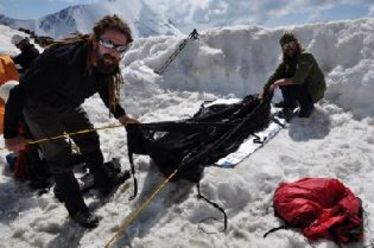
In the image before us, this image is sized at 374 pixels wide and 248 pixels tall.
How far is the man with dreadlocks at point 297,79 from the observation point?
7.58m

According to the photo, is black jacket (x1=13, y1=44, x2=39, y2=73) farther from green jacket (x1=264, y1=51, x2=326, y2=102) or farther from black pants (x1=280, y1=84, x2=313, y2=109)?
black pants (x1=280, y1=84, x2=313, y2=109)

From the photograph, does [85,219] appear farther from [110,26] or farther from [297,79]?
[297,79]

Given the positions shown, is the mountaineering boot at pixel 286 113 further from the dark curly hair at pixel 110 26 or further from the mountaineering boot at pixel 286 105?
the dark curly hair at pixel 110 26

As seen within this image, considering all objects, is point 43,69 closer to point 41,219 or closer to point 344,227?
point 41,219

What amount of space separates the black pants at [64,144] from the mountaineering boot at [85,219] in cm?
4

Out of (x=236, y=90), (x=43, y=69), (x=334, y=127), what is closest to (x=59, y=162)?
(x=43, y=69)

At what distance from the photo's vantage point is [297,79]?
24.9 feet

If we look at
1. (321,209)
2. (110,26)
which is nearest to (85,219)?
(110,26)

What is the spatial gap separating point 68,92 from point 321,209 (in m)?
2.76

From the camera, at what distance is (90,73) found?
471 centimetres

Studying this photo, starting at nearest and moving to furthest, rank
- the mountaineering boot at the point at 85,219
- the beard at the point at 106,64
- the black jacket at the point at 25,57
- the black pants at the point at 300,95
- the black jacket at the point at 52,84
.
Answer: the black jacket at the point at 52,84 → the beard at the point at 106,64 → the mountaineering boot at the point at 85,219 → the black pants at the point at 300,95 → the black jacket at the point at 25,57

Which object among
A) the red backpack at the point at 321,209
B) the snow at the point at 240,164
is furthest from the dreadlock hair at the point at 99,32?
the red backpack at the point at 321,209

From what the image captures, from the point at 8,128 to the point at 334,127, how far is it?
503 cm

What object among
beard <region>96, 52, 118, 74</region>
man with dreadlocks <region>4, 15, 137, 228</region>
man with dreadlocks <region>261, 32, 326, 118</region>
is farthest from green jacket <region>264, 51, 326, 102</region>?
beard <region>96, 52, 118, 74</region>
